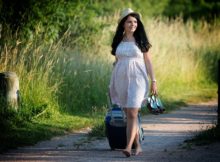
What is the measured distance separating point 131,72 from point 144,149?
126 centimetres

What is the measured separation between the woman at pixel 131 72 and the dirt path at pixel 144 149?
0.38 meters

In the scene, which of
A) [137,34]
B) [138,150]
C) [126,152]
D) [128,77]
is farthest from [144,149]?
[137,34]

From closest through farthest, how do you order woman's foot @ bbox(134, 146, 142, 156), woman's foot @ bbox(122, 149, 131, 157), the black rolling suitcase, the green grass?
woman's foot @ bbox(122, 149, 131, 157)
woman's foot @ bbox(134, 146, 142, 156)
the black rolling suitcase
the green grass

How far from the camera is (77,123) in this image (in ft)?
40.1

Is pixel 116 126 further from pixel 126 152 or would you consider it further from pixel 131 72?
pixel 131 72

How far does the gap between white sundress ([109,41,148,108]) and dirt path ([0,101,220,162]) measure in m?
0.75

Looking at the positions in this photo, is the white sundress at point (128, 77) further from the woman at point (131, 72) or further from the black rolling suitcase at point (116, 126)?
the black rolling suitcase at point (116, 126)

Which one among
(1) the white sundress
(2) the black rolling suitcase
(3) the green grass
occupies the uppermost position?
(1) the white sundress

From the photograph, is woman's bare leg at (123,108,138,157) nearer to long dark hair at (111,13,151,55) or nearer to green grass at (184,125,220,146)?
long dark hair at (111,13,151,55)

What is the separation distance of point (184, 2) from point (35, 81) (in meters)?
27.7

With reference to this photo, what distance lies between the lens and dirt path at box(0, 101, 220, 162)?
352 inches

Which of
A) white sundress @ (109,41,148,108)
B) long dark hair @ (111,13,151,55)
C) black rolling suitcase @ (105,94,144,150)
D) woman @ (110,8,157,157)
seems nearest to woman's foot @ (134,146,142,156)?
woman @ (110,8,157,157)

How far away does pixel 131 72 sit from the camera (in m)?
9.08

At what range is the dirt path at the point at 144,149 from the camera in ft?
29.3
